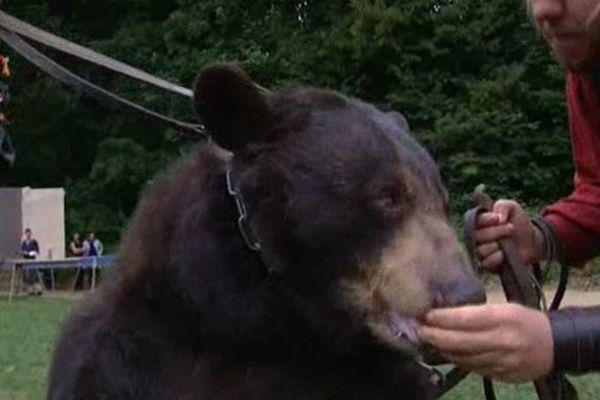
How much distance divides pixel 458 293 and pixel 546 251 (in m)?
1.31

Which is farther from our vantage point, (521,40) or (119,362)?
(521,40)

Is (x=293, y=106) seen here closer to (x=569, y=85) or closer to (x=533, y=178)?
(x=569, y=85)

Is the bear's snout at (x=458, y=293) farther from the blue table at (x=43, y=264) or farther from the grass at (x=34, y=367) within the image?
the blue table at (x=43, y=264)

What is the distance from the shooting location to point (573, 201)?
374 centimetres

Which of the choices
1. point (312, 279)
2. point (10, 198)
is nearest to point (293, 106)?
point (312, 279)

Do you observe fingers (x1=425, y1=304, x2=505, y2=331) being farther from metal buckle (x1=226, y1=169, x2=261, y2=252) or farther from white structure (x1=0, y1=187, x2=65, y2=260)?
white structure (x1=0, y1=187, x2=65, y2=260)

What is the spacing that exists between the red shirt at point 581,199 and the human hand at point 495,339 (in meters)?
1.09

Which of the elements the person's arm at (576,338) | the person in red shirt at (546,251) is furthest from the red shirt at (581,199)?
the person's arm at (576,338)

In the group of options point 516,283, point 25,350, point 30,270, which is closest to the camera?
point 516,283

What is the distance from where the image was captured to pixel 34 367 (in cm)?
905

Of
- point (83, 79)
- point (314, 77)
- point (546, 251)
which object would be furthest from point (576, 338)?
point (314, 77)

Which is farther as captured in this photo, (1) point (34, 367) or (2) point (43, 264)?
(2) point (43, 264)

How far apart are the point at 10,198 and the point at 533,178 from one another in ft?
33.9

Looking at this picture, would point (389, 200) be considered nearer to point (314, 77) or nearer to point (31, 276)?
point (31, 276)
